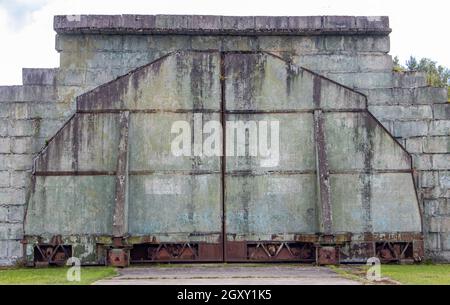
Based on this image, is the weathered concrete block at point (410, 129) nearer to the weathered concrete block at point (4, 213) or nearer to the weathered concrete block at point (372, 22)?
the weathered concrete block at point (372, 22)

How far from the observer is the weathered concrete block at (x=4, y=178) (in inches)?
601

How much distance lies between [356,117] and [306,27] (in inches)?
103

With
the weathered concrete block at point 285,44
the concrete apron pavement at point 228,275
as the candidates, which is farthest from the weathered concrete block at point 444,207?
the weathered concrete block at point 285,44

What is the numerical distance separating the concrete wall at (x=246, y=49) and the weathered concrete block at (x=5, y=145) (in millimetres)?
23

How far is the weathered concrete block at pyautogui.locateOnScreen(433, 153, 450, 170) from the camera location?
15.5 meters

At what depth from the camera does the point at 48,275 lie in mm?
12484

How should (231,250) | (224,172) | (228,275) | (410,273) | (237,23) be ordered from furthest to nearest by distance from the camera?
1. (237,23)
2. (224,172)
3. (231,250)
4. (410,273)
5. (228,275)

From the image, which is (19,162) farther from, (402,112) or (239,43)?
(402,112)

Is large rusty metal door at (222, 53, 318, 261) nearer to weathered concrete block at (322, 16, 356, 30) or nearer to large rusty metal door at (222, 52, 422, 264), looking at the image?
large rusty metal door at (222, 52, 422, 264)

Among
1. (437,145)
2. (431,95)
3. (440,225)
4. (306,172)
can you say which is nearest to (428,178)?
(437,145)

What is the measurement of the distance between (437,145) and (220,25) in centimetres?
591

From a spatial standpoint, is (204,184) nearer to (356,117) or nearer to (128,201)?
(128,201)

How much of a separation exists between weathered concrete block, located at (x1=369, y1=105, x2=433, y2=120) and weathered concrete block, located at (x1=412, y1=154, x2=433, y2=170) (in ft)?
3.09

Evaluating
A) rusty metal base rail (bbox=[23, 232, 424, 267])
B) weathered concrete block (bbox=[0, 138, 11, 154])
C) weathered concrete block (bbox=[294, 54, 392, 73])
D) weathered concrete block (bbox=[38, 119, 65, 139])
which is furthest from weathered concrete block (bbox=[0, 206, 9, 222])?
weathered concrete block (bbox=[294, 54, 392, 73])
